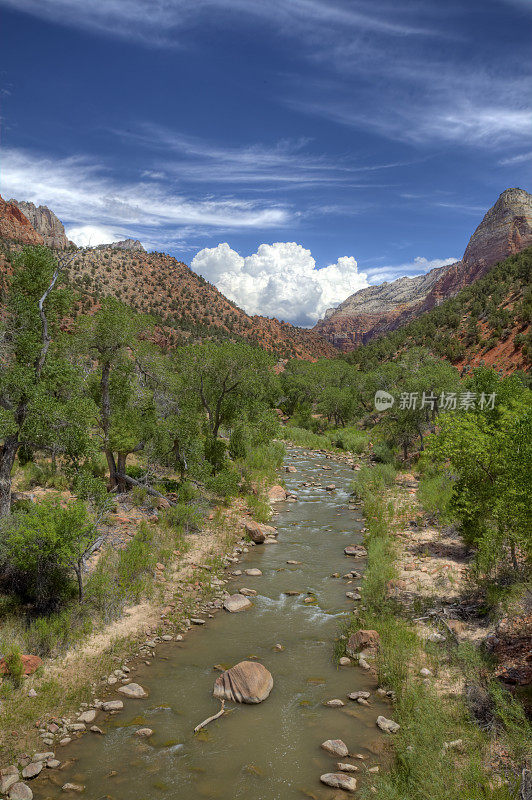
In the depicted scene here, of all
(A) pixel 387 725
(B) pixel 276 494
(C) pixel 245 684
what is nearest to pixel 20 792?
(C) pixel 245 684

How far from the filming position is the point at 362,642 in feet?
31.2

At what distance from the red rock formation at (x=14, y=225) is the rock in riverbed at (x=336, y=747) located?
314 feet

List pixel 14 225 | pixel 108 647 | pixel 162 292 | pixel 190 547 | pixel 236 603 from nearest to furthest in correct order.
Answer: pixel 108 647 < pixel 236 603 < pixel 190 547 < pixel 162 292 < pixel 14 225

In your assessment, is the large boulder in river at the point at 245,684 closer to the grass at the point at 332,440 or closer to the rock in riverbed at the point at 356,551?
the rock in riverbed at the point at 356,551

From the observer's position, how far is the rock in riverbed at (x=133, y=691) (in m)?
8.09

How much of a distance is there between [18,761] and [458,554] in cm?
1309

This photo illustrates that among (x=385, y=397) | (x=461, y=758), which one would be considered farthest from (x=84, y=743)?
(x=385, y=397)

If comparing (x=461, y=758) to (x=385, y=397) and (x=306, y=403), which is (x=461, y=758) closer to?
(x=385, y=397)

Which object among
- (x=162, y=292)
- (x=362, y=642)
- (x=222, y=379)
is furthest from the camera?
(x=162, y=292)

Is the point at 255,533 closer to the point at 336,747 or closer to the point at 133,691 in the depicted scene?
the point at 133,691

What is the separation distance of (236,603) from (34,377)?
8.02m

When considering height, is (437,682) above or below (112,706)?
above

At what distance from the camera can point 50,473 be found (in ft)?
58.9

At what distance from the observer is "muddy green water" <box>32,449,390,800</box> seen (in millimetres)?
6207
